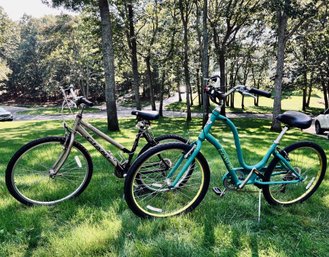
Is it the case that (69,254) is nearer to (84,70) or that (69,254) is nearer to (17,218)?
(17,218)

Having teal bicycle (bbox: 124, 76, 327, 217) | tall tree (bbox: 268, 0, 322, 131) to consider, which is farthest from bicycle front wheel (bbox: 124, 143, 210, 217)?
tall tree (bbox: 268, 0, 322, 131)

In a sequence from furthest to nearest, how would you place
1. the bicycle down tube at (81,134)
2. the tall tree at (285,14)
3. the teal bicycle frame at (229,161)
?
the tall tree at (285,14) < the bicycle down tube at (81,134) < the teal bicycle frame at (229,161)

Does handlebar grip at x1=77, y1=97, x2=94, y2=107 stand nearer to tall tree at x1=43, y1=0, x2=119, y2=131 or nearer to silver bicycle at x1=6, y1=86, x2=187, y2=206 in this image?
silver bicycle at x1=6, y1=86, x2=187, y2=206

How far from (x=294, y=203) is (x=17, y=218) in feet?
9.96

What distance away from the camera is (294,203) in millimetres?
3480

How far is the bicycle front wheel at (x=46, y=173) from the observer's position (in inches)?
126

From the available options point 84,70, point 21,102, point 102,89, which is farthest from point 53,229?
point 21,102

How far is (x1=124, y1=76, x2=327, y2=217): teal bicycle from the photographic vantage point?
9.69 feet

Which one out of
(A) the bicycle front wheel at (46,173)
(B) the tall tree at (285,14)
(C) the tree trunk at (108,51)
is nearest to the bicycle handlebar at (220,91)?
(A) the bicycle front wheel at (46,173)

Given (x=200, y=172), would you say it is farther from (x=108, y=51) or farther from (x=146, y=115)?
(x=108, y=51)

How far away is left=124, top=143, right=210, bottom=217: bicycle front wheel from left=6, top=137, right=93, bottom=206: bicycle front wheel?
78 centimetres

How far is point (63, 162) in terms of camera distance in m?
3.44

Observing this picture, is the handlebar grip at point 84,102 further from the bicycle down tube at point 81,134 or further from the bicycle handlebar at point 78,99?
the bicycle down tube at point 81,134

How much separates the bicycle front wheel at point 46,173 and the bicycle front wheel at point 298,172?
6.96ft
